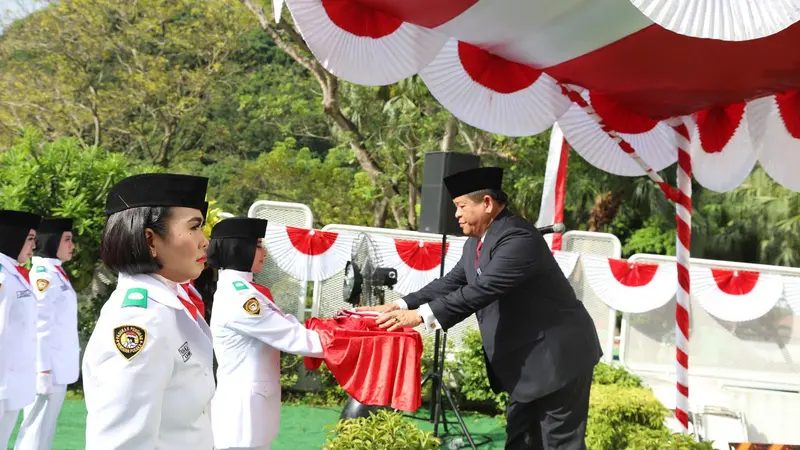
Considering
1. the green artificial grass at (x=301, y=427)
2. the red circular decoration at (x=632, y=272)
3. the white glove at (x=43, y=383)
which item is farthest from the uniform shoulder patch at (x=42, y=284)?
the red circular decoration at (x=632, y=272)

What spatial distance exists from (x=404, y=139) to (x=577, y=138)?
972 centimetres

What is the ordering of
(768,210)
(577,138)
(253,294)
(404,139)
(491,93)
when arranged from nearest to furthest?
(253,294)
(491,93)
(577,138)
(404,139)
(768,210)

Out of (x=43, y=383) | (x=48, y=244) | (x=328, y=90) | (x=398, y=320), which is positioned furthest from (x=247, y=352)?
(x=328, y=90)

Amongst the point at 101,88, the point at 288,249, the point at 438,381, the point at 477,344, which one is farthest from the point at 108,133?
the point at 438,381

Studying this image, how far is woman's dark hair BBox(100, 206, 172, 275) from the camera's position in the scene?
160cm

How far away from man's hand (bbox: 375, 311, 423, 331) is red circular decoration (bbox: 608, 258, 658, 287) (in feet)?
14.5

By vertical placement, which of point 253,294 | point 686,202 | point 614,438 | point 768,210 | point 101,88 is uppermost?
point 101,88

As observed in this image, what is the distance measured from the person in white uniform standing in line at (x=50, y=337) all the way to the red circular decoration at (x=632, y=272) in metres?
4.99

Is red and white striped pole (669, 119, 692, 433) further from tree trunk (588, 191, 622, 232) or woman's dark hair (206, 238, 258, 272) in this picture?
tree trunk (588, 191, 622, 232)

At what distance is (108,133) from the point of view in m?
16.7

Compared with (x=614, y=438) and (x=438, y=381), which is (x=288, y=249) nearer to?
(x=438, y=381)

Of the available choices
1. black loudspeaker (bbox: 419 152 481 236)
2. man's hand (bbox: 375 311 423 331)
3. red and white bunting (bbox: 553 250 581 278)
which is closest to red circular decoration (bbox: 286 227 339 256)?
black loudspeaker (bbox: 419 152 481 236)

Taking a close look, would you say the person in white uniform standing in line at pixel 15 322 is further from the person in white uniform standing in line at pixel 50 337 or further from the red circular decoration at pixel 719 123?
the red circular decoration at pixel 719 123

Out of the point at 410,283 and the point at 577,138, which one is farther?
the point at 410,283
